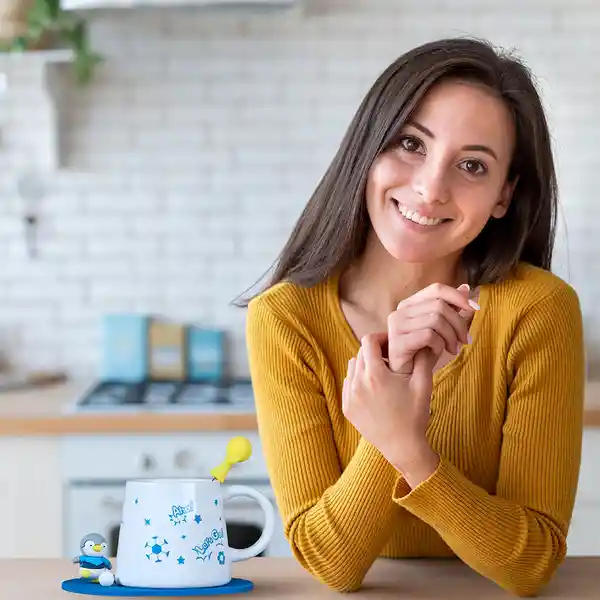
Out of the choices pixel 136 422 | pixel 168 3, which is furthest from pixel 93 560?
pixel 168 3

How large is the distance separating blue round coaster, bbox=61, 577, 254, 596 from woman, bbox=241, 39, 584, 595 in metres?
0.12

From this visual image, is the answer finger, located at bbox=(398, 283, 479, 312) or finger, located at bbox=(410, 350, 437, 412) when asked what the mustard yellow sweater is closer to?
finger, located at bbox=(410, 350, 437, 412)

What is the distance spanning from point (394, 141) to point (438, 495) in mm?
495

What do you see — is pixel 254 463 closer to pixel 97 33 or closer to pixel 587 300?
pixel 587 300

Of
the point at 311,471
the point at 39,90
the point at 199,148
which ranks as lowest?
the point at 311,471

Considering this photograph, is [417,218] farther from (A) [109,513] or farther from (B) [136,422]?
(A) [109,513]

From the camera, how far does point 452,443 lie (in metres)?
1.68

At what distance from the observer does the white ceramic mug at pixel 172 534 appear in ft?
4.30

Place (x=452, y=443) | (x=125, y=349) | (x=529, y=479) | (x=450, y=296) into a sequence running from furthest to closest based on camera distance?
(x=125, y=349) < (x=452, y=443) < (x=529, y=479) < (x=450, y=296)

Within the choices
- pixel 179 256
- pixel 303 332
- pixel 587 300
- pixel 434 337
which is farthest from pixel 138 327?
pixel 434 337

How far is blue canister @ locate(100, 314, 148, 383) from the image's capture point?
355 centimetres

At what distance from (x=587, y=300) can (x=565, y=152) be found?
45 cm

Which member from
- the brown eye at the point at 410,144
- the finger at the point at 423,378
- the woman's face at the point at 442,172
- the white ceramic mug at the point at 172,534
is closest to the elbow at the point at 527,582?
the finger at the point at 423,378

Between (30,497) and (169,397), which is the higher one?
(169,397)
